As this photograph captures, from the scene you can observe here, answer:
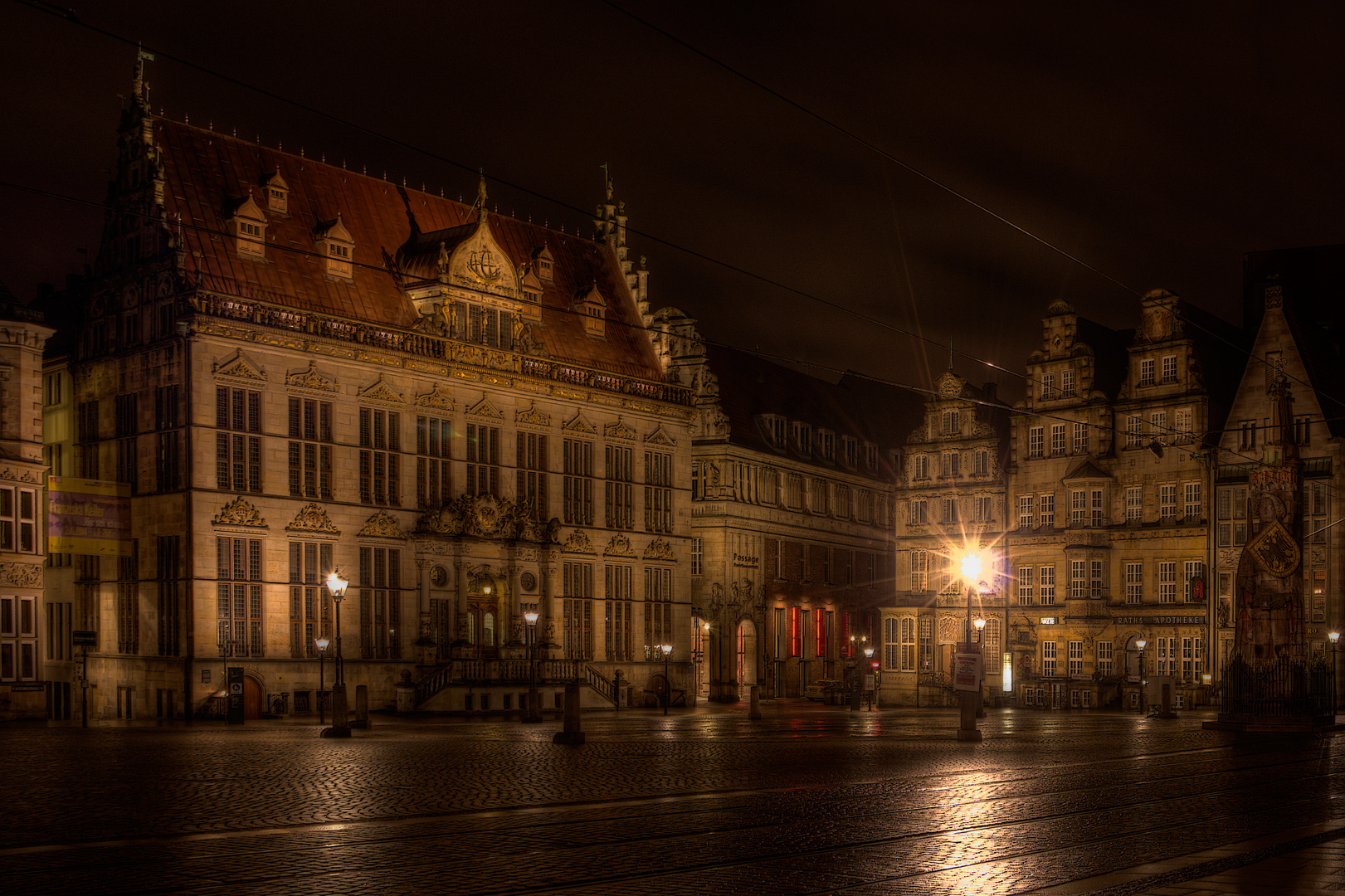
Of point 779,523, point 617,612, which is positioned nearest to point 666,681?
point 617,612

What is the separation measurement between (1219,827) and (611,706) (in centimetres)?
3982

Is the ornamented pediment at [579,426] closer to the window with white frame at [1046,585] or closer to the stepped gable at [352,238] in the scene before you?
the stepped gable at [352,238]

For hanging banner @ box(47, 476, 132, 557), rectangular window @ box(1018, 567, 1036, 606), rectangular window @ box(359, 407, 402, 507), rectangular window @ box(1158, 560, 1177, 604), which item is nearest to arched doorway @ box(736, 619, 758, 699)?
rectangular window @ box(1018, 567, 1036, 606)

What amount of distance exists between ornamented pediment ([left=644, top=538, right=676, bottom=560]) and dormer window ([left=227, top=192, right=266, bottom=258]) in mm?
19658

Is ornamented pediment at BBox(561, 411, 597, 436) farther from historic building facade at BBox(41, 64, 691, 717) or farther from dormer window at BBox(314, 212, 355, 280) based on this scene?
dormer window at BBox(314, 212, 355, 280)

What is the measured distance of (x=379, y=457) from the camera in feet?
163

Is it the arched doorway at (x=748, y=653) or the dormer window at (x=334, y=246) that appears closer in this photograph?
the dormer window at (x=334, y=246)

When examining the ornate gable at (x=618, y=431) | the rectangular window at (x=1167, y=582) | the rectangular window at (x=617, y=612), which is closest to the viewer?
the rectangular window at (x=617, y=612)

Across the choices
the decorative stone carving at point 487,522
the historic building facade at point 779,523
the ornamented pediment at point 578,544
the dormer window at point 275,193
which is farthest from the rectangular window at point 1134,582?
the dormer window at point 275,193

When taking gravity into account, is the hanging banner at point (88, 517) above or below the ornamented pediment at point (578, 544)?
above

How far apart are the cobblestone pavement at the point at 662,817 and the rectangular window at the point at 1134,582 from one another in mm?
29885

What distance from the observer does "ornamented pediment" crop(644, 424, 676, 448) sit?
→ 59906mm

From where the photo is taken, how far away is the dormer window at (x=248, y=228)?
154 ft

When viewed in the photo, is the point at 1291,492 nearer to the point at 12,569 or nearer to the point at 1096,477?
the point at 1096,477
